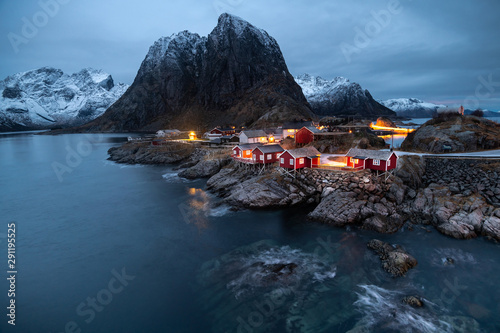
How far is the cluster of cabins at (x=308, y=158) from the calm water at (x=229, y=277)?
31.0 ft

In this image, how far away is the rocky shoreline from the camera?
91.0 ft

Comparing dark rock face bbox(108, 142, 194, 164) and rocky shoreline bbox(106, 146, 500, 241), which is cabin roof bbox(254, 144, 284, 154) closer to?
rocky shoreline bbox(106, 146, 500, 241)

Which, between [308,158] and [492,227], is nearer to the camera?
[492,227]

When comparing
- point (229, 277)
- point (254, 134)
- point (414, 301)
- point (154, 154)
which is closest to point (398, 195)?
point (414, 301)

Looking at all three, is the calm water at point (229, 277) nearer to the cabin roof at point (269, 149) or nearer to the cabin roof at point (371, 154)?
the cabin roof at point (371, 154)

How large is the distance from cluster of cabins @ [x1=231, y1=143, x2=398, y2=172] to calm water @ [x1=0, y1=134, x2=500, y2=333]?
9452 mm

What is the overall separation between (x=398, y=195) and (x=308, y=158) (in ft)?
45.3

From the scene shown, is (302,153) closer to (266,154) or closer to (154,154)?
(266,154)

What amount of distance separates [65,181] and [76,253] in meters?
42.6

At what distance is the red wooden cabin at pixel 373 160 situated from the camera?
116ft

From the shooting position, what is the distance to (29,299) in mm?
20703

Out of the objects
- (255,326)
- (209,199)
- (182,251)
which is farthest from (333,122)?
(255,326)

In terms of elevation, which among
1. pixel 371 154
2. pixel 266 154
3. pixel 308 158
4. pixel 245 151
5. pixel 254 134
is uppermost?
pixel 254 134

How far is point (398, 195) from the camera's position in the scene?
3303cm
